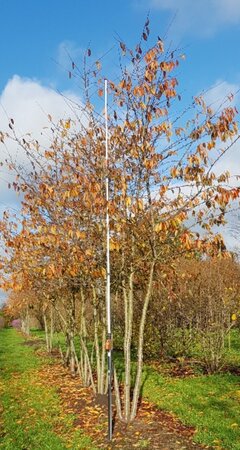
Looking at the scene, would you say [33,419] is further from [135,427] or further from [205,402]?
[205,402]

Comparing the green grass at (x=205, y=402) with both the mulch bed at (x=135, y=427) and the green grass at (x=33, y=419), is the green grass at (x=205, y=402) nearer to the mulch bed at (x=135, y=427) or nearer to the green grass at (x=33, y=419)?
the mulch bed at (x=135, y=427)

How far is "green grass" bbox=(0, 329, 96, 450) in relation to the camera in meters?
7.11

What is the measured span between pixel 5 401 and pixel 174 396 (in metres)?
4.16

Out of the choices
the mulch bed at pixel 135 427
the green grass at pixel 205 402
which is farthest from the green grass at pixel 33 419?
the green grass at pixel 205 402

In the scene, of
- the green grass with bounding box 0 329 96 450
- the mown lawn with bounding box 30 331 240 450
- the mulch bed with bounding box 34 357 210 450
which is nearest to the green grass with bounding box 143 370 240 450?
the mown lawn with bounding box 30 331 240 450

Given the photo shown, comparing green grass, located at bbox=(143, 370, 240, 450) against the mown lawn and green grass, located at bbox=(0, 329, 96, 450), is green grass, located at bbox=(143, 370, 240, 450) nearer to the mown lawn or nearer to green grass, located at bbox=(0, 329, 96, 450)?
the mown lawn

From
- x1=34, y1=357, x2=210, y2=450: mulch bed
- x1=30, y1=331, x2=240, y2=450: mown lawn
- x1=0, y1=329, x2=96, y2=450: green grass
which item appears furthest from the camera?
x1=0, y1=329, x2=96, y2=450: green grass

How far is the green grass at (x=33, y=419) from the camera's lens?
7.11 meters

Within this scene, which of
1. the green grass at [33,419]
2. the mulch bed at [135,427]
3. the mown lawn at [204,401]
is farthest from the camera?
the green grass at [33,419]

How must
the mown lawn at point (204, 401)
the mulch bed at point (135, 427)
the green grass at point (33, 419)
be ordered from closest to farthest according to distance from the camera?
the mulch bed at point (135, 427) → the mown lawn at point (204, 401) → the green grass at point (33, 419)

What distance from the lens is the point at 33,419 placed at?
8.73 meters

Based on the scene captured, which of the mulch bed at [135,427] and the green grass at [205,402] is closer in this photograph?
the mulch bed at [135,427]

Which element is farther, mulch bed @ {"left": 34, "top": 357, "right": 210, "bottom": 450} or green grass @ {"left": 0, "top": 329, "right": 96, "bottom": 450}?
green grass @ {"left": 0, "top": 329, "right": 96, "bottom": 450}

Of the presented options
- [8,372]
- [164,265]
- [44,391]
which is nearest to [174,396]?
[164,265]
